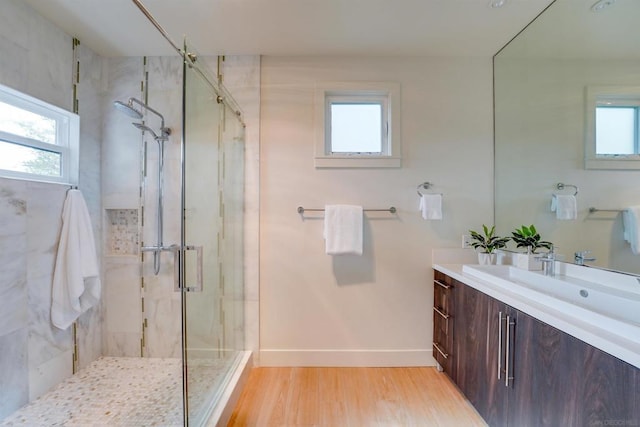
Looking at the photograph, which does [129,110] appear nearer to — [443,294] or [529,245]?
[443,294]

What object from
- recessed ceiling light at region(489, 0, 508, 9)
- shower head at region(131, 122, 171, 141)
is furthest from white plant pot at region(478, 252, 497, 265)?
shower head at region(131, 122, 171, 141)

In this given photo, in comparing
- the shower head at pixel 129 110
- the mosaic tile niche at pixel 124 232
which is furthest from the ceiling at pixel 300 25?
the mosaic tile niche at pixel 124 232

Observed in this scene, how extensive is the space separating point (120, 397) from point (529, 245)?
2.85 meters

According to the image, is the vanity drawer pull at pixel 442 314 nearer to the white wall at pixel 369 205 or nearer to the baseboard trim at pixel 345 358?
the white wall at pixel 369 205

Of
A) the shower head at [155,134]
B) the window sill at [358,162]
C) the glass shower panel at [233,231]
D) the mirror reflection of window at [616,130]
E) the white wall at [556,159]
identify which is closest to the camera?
the mirror reflection of window at [616,130]

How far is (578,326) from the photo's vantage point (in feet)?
3.11

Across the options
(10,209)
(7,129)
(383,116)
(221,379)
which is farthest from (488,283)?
(7,129)

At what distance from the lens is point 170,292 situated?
212 centimetres

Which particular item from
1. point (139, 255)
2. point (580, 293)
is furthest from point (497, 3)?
point (139, 255)

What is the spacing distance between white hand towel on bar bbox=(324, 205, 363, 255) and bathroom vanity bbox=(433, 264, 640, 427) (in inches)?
27.6

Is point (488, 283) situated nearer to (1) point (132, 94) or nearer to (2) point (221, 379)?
(2) point (221, 379)

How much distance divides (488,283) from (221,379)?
1.74 meters

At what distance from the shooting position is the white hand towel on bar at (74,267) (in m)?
1.74

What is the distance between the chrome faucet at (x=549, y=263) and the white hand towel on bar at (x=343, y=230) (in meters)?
1.14
